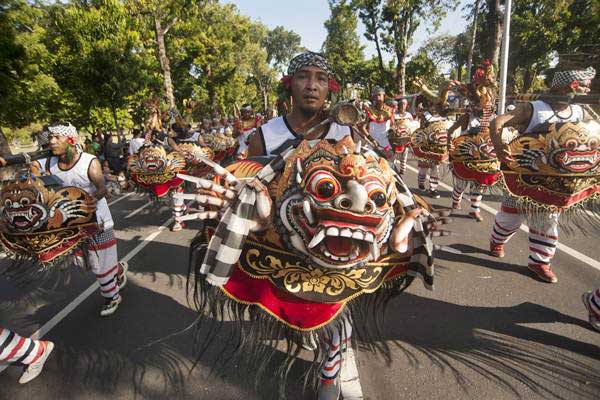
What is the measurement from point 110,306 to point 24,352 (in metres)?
1.02

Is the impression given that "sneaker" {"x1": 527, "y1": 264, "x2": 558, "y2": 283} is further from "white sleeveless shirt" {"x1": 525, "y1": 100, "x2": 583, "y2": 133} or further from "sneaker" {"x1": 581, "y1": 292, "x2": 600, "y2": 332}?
"white sleeveless shirt" {"x1": 525, "y1": 100, "x2": 583, "y2": 133}

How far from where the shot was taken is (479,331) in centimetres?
300

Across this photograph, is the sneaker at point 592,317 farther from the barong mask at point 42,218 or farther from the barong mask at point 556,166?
the barong mask at point 42,218

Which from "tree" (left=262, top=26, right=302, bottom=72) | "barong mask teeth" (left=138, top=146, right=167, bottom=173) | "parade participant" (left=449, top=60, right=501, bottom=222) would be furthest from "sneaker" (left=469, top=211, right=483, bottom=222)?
"tree" (left=262, top=26, right=302, bottom=72)

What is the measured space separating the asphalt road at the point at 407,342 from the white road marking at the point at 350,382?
98 mm

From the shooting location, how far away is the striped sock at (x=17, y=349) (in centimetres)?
237

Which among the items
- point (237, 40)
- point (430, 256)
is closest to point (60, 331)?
point (430, 256)

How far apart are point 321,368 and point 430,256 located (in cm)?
119

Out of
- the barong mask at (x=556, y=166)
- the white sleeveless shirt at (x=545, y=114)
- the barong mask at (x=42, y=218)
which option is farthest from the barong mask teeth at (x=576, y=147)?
the barong mask at (x=42, y=218)

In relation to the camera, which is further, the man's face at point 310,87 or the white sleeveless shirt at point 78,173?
the white sleeveless shirt at point 78,173

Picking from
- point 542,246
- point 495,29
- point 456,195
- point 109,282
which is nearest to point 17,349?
point 109,282

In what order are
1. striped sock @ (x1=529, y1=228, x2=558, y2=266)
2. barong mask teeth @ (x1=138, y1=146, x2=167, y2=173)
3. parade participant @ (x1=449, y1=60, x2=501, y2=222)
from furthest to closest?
barong mask teeth @ (x1=138, y1=146, x2=167, y2=173) < parade participant @ (x1=449, y1=60, x2=501, y2=222) < striped sock @ (x1=529, y1=228, x2=558, y2=266)

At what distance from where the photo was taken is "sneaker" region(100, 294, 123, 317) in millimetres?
3456

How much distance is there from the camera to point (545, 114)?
2953 millimetres
